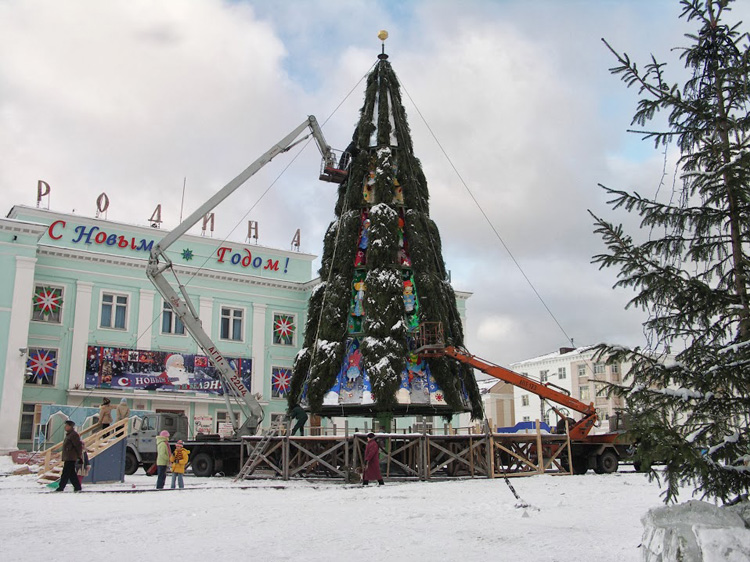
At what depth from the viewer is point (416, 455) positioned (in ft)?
67.3

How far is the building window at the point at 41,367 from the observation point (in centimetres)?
3359

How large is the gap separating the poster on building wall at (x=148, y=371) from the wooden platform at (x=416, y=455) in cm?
1468

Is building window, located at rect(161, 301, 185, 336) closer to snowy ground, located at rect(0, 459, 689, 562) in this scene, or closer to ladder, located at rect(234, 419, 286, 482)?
ladder, located at rect(234, 419, 286, 482)

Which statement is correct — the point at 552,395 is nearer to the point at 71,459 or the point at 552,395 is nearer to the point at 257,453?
the point at 257,453

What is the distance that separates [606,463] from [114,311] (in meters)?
25.4

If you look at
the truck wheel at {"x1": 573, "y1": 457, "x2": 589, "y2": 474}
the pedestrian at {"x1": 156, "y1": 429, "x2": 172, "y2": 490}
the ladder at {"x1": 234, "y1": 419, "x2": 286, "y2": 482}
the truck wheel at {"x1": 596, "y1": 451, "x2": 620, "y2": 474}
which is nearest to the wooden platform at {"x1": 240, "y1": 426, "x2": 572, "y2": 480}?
the ladder at {"x1": 234, "y1": 419, "x2": 286, "y2": 482}

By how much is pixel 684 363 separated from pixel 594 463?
1736 cm

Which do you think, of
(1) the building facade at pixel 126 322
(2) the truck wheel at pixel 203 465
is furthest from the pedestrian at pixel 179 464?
(1) the building facade at pixel 126 322

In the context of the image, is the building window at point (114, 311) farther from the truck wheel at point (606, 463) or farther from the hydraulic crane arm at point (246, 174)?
the truck wheel at point (606, 463)

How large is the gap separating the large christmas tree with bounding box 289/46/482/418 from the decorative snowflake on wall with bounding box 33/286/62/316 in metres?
19.3

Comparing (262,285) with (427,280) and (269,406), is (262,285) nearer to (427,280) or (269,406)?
(269,406)

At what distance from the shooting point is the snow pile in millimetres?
5742

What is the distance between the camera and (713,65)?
24.7 ft

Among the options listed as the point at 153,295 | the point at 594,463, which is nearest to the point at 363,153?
the point at 594,463
